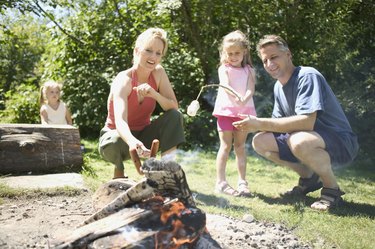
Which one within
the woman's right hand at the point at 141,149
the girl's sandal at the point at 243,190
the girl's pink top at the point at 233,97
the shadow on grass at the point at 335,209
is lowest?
the shadow on grass at the point at 335,209

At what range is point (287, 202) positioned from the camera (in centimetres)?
343

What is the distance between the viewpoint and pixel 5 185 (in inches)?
127

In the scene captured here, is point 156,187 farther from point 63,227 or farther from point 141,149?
point 63,227

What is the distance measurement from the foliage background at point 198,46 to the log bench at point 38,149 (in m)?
2.37

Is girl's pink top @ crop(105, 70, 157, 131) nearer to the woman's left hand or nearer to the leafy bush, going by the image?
the woman's left hand

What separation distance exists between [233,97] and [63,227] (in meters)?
1.95

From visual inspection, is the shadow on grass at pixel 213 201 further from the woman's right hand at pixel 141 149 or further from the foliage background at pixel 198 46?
the foliage background at pixel 198 46

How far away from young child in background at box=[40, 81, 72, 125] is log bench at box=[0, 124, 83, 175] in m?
1.64

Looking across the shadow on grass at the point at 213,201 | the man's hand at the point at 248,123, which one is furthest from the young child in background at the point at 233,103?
the man's hand at the point at 248,123

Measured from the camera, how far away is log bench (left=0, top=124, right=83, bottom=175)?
12.5 feet

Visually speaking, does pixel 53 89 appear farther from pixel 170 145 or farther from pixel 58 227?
pixel 58 227

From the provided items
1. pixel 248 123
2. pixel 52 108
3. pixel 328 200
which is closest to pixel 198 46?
pixel 52 108

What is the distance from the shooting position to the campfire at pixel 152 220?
1.85m

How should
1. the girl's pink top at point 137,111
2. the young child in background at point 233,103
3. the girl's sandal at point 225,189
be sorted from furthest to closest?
the young child in background at point 233,103 < the girl's sandal at point 225,189 < the girl's pink top at point 137,111
